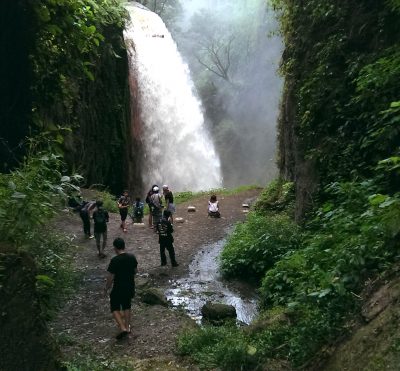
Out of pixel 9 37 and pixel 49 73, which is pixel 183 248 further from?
pixel 9 37

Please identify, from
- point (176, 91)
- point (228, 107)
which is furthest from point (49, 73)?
point (228, 107)

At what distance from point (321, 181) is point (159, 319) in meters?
3.96

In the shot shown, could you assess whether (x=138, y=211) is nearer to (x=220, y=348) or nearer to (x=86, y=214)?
(x=86, y=214)

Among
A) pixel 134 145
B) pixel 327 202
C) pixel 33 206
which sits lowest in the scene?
pixel 33 206

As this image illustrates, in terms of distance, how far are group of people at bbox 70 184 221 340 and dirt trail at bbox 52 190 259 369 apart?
29 centimetres

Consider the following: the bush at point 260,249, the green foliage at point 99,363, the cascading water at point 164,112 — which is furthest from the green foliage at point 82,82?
the cascading water at point 164,112

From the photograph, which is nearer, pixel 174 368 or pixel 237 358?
pixel 237 358

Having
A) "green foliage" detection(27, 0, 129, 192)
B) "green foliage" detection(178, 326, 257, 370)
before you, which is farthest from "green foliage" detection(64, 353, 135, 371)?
"green foliage" detection(27, 0, 129, 192)

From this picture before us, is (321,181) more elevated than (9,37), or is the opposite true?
(9,37)

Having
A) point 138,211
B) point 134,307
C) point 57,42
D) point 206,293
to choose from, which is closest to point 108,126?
point 138,211

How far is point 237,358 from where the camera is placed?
16.5 feet

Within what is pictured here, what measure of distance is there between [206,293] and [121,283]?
2997 millimetres

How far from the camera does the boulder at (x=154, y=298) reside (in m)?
8.11

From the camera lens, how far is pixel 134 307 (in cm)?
789
